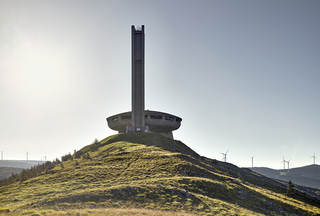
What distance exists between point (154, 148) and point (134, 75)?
3146 centimetres

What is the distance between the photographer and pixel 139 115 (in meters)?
65.4

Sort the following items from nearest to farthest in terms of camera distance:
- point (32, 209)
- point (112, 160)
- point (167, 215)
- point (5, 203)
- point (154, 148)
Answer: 1. point (167, 215)
2. point (32, 209)
3. point (5, 203)
4. point (112, 160)
5. point (154, 148)

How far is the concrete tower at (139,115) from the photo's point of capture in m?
65.2

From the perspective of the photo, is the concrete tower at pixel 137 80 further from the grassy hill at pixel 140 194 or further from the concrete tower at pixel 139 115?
the grassy hill at pixel 140 194

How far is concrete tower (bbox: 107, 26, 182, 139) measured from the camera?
214ft

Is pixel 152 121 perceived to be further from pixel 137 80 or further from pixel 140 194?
pixel 140 194

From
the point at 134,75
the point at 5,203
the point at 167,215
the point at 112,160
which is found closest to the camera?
the point at 167,215

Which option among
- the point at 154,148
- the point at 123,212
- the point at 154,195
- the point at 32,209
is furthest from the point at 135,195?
the point at 154,148

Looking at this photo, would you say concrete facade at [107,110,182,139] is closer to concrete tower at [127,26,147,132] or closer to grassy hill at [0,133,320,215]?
concrete tower at [127,26,147,132]

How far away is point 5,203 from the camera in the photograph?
2194cm

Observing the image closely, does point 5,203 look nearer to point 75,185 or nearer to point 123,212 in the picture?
point 75,185

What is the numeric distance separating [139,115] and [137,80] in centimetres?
1057

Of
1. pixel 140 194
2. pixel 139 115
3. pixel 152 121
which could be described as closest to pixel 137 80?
pixel 139 115

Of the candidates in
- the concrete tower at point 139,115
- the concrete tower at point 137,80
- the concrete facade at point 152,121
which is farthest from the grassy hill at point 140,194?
the concrete facade at point 152,121
